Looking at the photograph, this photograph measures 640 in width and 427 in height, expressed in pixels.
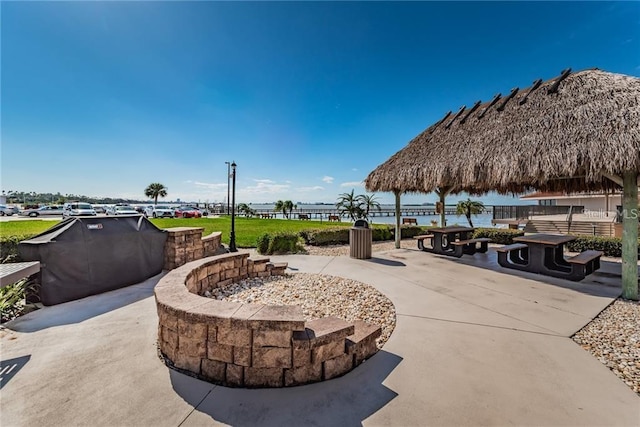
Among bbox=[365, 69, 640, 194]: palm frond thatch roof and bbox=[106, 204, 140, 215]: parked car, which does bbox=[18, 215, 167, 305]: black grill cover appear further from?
bbox=[106, 204, 140, 215]: parked car

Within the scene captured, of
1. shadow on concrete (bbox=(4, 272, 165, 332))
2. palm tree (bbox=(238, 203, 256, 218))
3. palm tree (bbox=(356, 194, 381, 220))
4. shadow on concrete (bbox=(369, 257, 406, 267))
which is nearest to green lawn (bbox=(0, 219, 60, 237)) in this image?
shadow on concrete (bbox=(4, 272, 165, 332))

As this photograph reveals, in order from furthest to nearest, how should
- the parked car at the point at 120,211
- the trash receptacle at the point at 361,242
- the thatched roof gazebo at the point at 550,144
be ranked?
1. the parked car at the point at 120,211
2. the trash receptacle at the point at 361,242
3. the thatched roof gazebo at the point at 550,144

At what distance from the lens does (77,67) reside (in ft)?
22.1

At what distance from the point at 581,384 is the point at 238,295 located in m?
4.63

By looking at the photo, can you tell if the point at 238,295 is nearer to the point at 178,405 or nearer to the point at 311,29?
the point at 178,405

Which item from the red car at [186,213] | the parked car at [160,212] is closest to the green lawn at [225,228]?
the red car at [186,213]

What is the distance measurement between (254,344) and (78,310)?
12.0ft

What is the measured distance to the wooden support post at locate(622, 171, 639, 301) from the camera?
4441 millimetres

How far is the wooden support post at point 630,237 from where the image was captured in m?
4.44

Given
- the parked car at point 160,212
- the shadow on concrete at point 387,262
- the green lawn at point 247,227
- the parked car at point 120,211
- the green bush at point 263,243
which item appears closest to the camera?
the shadow on concrete at point 387,262

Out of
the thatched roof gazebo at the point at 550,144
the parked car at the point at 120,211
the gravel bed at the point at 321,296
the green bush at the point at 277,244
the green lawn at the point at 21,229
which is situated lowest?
the gravel bed at the point at 321,296

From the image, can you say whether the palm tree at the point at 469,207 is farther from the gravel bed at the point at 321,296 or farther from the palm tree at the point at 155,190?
the palm tree at the point at 155,190

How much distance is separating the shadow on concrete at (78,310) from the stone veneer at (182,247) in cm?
120

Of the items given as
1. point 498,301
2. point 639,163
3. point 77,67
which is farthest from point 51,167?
point 639,163
